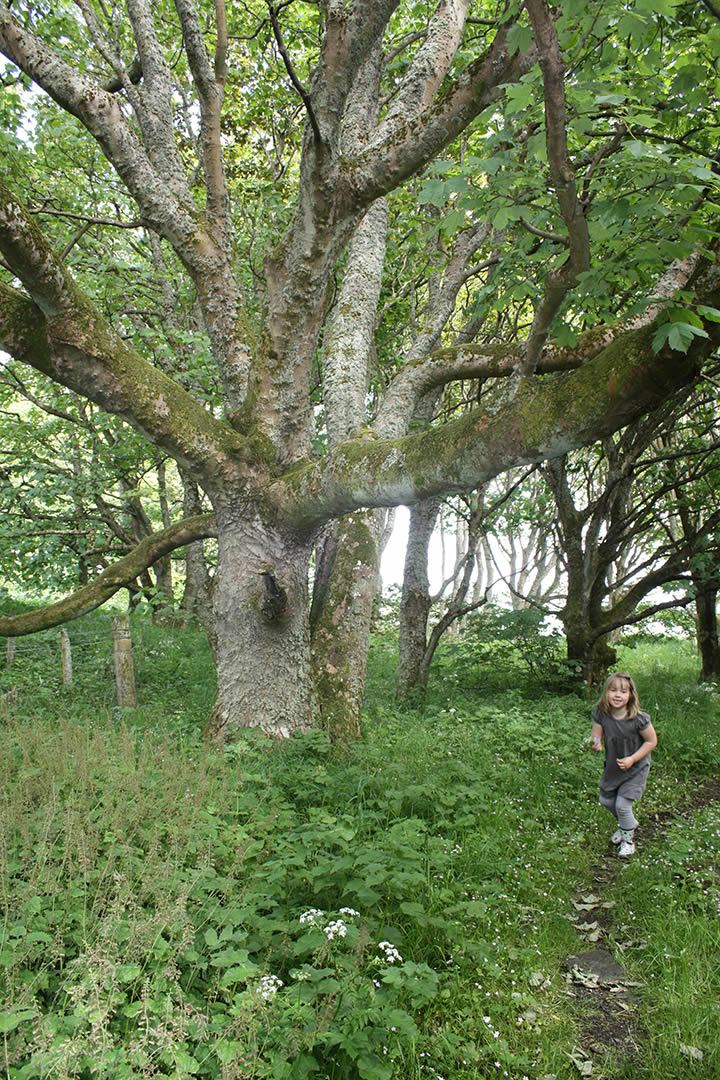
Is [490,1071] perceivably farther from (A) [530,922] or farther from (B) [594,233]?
(B) [594,233]

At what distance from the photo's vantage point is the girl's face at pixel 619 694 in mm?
4746

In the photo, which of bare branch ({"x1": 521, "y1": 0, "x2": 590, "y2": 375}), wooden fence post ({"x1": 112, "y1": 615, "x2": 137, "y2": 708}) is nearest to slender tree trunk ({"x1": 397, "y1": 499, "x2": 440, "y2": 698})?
wooden fence post ({"x1": 112, "y1": 615, "x2": 137, "y2": 708})

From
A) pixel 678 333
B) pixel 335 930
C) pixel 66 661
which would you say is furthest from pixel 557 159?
pixel 66 661

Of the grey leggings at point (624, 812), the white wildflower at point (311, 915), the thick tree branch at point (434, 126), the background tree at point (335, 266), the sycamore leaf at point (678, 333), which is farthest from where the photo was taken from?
the grey leggings at point (624, 812)

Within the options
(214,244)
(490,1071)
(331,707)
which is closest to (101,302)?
(214,244)

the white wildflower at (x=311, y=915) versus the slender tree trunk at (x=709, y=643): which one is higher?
the slender tree trunk at (x=709, y=643)

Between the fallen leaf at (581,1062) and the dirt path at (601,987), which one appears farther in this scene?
the dirt path at (601,987)

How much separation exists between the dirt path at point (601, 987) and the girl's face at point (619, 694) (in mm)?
1091

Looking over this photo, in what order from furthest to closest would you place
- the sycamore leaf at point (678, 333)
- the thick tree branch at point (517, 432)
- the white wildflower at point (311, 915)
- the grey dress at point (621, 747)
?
the grey dress at point (621, 747) < the thick tree branch at point (517, 432) < the white wildflower at point (311, 915) < the sycamore leaf at point (678, 333)

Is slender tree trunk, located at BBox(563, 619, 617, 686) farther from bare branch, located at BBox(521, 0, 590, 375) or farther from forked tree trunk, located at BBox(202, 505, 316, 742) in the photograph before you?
bare branch, located at BBox(521, 0, 590, 375)

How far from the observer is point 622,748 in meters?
4.73

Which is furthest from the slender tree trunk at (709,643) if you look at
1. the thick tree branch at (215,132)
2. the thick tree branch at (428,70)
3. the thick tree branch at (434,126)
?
the thick tree branch at (215,132)

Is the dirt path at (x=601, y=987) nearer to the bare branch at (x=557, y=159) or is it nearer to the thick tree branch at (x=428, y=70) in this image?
the bare branch at (x=557, y=159)

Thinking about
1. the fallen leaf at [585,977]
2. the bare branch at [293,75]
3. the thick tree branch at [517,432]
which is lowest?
the fallen leaf at [585,977]
